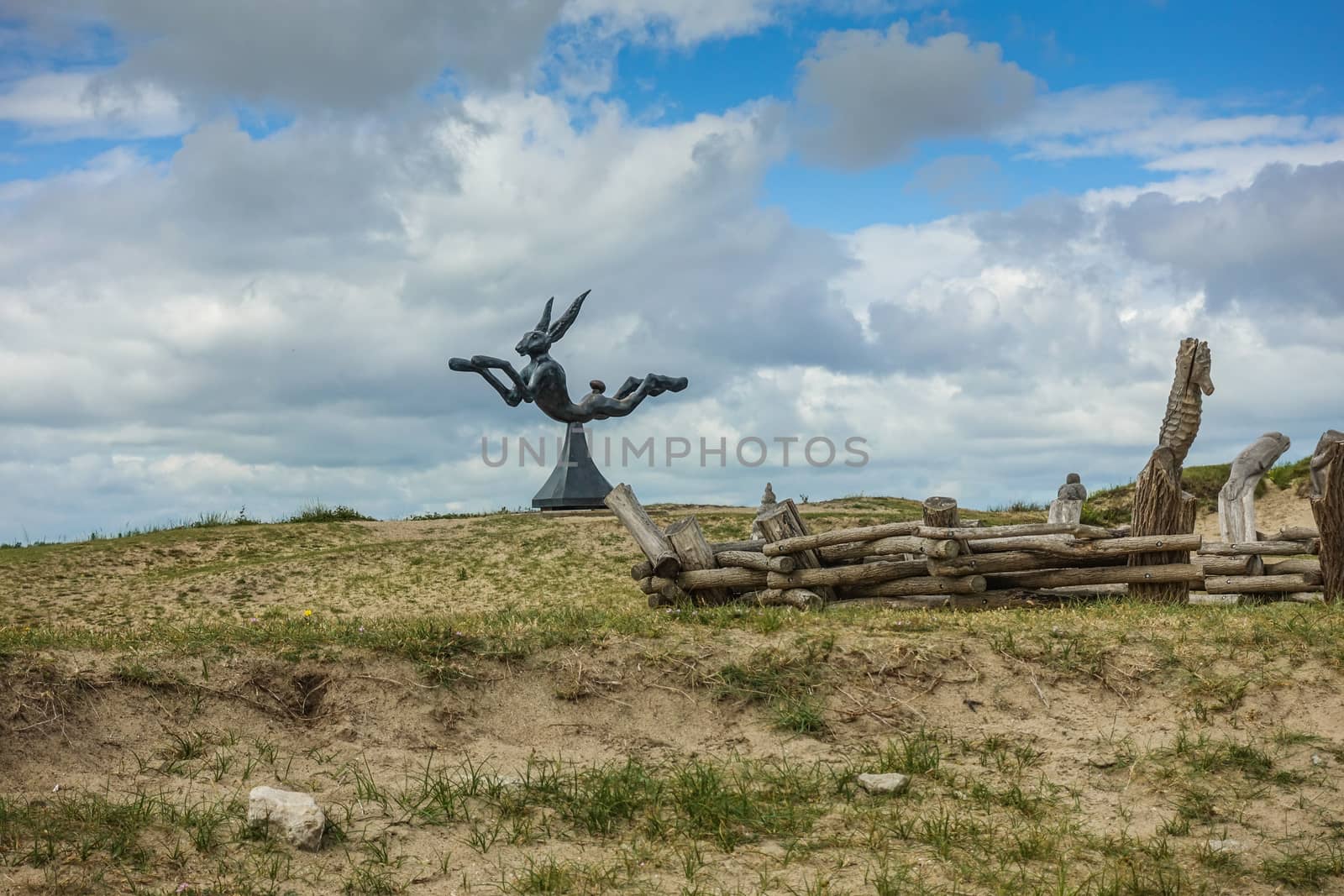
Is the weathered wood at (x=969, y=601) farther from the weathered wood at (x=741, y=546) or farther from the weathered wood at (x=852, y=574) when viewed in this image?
the weathered wood at (x=741, y=546)

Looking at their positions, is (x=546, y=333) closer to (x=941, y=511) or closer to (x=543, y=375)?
(x=543, y=375)

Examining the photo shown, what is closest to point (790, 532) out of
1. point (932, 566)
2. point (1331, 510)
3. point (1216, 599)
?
point (932, 566)

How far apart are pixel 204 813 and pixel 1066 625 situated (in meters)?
5.60

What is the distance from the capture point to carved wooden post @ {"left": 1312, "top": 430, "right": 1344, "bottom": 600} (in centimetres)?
982

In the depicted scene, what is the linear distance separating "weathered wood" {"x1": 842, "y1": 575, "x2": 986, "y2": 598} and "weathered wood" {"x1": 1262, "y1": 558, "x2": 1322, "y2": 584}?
10.7 ft

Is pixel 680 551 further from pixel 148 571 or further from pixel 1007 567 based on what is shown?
pixel 148 571

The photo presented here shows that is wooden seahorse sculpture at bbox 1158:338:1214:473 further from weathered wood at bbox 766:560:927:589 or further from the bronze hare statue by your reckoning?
the bronze hare statue

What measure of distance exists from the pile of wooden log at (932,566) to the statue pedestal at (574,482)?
28.2 ft

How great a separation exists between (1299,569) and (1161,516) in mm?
1713

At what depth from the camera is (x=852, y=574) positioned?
9.81m

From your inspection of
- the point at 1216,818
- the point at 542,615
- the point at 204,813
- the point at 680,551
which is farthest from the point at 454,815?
the point at 680,551

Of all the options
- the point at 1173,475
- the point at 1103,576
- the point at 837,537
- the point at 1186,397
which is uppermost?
the point at 1186,397

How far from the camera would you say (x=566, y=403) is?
19.5m

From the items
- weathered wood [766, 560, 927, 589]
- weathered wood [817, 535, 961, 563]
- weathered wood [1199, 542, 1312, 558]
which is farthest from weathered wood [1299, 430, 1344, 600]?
weathered wood [766, 560, 927, 589]
